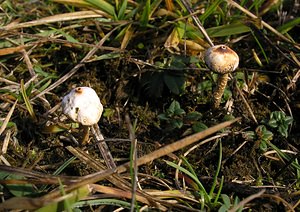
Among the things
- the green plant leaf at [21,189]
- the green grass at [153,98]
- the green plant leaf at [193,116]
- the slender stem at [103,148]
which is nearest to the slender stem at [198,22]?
the green grass at [153,98]

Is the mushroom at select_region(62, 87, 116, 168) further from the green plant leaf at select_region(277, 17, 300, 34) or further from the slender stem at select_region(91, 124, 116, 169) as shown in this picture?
the green plant leaf at select_region(277, 17, 300, 34)

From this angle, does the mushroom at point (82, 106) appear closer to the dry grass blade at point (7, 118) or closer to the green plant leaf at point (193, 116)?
the dry grass blade at point (7, 118)

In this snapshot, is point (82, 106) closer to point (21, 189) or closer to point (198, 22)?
point (21, 189)

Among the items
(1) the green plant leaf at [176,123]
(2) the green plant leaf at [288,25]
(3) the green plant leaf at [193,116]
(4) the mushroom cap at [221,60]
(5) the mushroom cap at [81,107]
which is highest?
(2) the green plant leaf at [288,25]

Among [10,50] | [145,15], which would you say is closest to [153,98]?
[145,15]

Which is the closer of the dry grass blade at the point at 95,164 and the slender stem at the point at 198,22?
the dry grass blade at the point at 95,164

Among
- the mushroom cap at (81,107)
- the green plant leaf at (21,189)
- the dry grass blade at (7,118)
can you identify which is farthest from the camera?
the dry grass blade at (7,118)
